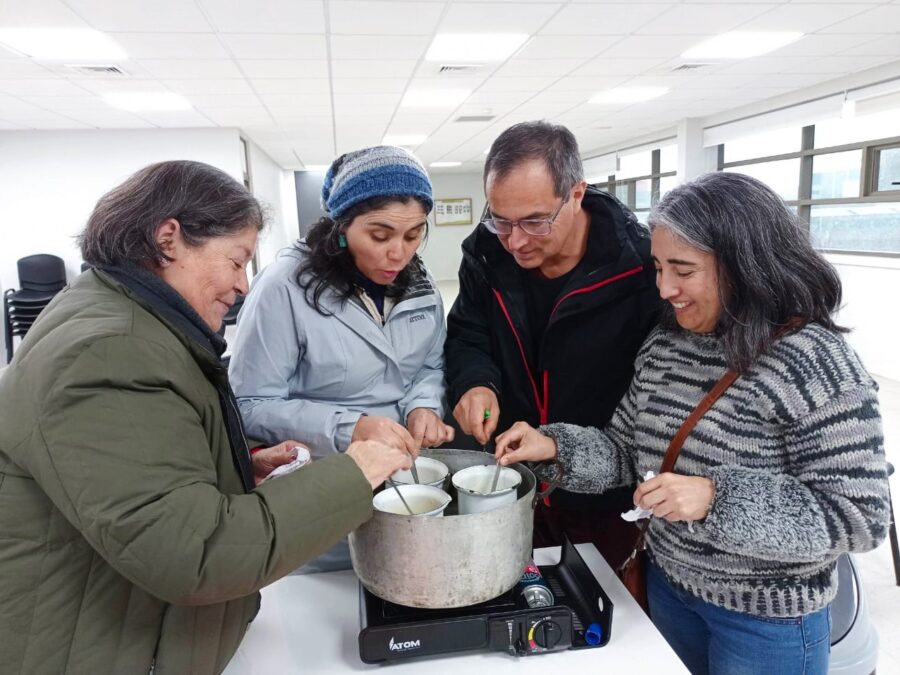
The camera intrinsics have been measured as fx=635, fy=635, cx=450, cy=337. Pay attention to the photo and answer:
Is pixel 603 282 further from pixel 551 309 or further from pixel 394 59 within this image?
pixel 394 59

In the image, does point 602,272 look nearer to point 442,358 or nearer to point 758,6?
point 442,358

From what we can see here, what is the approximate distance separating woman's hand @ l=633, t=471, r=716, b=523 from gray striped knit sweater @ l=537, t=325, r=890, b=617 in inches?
0.7

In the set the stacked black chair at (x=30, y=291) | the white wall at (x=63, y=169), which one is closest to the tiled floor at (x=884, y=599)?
the white wall at (x=63, y=169)

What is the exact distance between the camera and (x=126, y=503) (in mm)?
697

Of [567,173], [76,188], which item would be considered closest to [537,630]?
[567,173]

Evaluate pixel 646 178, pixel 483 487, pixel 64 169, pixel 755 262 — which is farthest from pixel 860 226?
pixel 64 169

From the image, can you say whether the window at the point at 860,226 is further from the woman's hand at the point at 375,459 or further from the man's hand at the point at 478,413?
the woman's hand at the point at 375,459

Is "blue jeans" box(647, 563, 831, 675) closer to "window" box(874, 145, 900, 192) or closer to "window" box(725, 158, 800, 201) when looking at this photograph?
"window" box(874, 145, 900, 192)

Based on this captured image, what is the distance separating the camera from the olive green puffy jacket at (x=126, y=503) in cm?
70

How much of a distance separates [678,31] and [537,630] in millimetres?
4139

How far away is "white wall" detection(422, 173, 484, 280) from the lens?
47.2 feet

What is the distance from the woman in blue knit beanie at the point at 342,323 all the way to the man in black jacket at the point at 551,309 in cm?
17

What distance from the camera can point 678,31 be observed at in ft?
13.3

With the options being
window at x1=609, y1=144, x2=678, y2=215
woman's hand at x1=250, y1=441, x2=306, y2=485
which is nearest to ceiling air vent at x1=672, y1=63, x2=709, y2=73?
window at x1=609, y1=144, x2=678, y2=215
